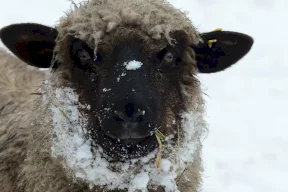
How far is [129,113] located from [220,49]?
1.13 meters

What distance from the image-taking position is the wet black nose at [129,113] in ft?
9.22

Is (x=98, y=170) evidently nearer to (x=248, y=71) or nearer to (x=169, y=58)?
(x=169, y=58)

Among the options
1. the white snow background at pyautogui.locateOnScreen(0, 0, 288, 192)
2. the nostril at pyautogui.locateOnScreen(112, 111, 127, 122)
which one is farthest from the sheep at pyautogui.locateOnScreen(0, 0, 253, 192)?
the white snow background at pyautogui.locateOnScreen(0, 0, 288, 192)

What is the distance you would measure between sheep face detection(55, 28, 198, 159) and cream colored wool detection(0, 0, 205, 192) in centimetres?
7

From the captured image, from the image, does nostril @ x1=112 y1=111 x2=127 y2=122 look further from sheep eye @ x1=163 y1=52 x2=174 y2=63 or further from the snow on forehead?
sheep eye @ x1=163 y1=52 x2=174 y2=63

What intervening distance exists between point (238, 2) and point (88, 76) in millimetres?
7048

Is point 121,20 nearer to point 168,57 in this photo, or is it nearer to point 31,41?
point 168,57

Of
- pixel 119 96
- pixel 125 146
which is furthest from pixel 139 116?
pixel 125 146

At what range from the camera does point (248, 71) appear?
807 centimetres

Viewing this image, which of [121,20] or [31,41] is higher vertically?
[121,20]

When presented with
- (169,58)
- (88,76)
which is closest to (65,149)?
(88,76)

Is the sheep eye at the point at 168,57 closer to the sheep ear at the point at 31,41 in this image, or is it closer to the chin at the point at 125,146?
the chin at the point at 125,146

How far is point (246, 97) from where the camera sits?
24.3 ft

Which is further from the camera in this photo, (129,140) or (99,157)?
(99,157)
